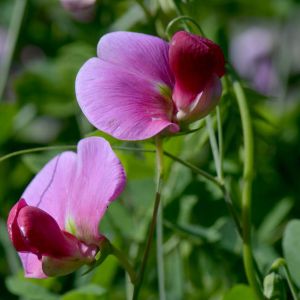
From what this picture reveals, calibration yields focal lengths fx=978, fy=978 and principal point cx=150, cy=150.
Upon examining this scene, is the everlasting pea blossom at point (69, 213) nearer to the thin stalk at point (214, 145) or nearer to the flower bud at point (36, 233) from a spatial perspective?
the flower bud at point (36, 233)

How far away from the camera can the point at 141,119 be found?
2.35 feet

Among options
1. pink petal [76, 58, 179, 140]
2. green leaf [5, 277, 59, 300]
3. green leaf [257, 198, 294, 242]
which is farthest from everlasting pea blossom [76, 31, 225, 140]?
green leaf [257, 198, 294, 242]

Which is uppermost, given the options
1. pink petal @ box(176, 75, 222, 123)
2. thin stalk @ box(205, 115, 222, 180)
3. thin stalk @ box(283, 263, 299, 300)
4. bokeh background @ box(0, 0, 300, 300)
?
pink petal @ box(176, 75, 222, 123)

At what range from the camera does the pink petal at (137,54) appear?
741 mm

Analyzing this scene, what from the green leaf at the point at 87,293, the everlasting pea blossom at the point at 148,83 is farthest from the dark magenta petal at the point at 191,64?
the green leaf at the point at 87,293

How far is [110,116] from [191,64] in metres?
0.07

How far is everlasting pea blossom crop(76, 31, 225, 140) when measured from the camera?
71cm

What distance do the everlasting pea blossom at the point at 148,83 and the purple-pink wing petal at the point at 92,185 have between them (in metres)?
0.03

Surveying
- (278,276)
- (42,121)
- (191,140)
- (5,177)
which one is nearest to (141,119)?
(278,276)

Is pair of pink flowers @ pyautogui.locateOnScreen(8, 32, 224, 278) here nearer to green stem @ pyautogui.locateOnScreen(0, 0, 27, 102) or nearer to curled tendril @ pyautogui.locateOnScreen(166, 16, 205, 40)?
curled tendril @ pyautogui.locateOnScreen(166, 16, 205, 40)

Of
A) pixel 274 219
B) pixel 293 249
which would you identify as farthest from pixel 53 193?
pixel 274 219

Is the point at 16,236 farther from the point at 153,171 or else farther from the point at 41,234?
the point at 153,171

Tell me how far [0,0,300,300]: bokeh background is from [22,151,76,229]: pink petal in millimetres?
61

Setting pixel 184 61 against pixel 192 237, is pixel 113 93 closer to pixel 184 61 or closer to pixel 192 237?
pixel 184 61
